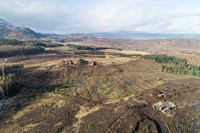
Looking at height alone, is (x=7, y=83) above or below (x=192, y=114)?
above

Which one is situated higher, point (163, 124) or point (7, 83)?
point (7, 83)

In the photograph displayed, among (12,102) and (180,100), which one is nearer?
(12,102)

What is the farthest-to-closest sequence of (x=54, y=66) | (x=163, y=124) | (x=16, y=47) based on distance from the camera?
(x=16, y=47), (x=54, y=66), (x=163, y=124)

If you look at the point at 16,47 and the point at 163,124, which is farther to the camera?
the point at 16,47

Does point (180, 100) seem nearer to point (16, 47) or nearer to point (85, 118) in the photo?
point (85, 118)

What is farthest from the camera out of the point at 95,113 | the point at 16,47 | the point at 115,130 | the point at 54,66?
the point at 16,47

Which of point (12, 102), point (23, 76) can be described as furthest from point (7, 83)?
point (23, 76)

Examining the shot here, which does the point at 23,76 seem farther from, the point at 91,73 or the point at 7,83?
the point at 91,73

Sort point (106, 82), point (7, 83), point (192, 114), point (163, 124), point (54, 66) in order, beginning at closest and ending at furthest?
point (163, 124), point (192, 114), point (7, 83), point (106, 82), point (54, 66)

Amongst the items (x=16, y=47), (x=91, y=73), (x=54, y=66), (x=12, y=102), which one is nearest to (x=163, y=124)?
(x=12, y=102)
